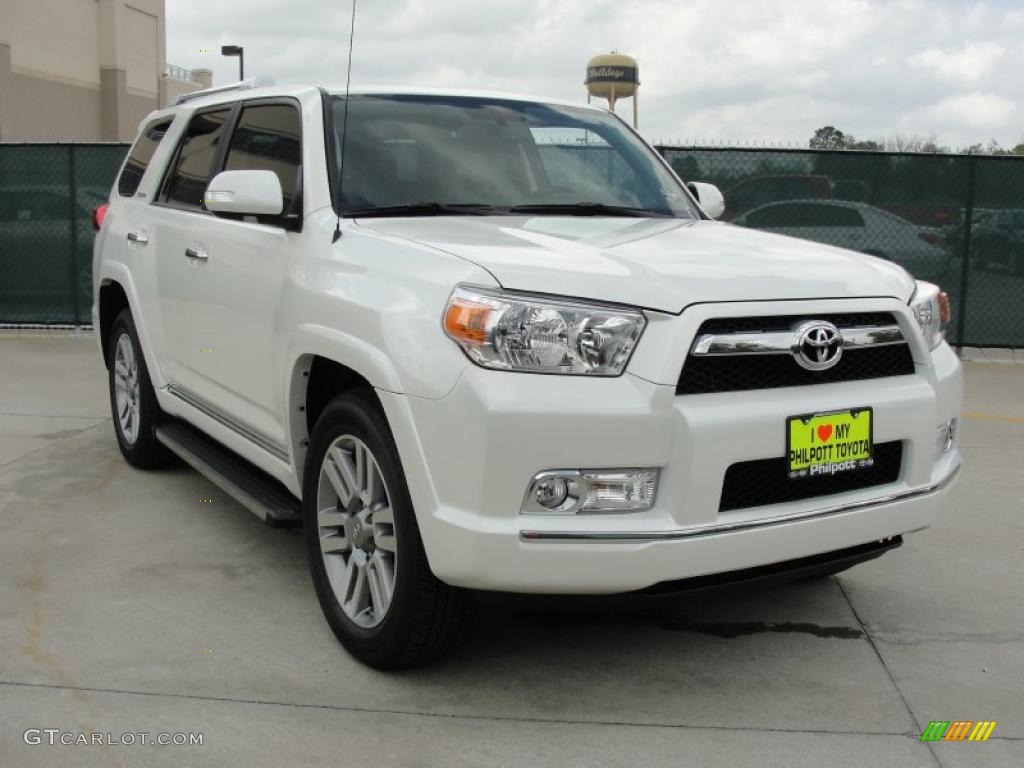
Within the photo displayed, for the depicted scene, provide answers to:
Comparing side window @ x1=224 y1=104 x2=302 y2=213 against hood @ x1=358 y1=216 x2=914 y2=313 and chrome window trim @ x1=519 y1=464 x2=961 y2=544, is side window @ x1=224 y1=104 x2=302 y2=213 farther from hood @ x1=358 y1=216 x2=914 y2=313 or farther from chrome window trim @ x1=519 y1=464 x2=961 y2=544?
chrome window trim @ x1=519 y1=464 x2=961 y2=544

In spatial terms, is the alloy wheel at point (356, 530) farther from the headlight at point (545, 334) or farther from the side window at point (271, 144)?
the side window at point (271, 144)

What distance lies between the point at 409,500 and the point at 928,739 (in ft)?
5.22

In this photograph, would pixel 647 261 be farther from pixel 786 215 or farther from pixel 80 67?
pixel 80 67

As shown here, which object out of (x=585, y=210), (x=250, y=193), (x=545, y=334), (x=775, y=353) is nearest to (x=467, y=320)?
(x=545, y=334)

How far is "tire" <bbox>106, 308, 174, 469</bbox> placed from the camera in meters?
5.76

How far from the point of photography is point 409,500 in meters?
3.24

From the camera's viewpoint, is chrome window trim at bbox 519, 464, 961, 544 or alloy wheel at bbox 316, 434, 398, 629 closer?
chrome window trim at bbox 519, 464, 961, 544

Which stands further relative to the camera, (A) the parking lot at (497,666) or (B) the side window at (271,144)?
(B) the side window at (271,144)

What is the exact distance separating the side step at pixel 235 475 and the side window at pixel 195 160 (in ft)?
3.52

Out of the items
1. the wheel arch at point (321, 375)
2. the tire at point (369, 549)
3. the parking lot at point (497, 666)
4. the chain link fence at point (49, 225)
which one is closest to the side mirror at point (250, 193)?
the wheel arch at point (321, 375)

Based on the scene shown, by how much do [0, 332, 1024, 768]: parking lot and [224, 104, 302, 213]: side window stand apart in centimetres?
154

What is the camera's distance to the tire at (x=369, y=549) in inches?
129

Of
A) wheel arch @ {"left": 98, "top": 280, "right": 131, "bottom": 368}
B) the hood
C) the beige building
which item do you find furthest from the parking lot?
the beige building

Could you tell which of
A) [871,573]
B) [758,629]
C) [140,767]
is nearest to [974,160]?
[871,573]
